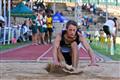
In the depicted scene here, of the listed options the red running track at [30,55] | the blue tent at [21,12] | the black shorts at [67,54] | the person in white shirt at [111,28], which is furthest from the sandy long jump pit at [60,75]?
the blue tent at [21,12]

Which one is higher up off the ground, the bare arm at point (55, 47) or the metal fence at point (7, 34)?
the bare arm at point (55, 47)

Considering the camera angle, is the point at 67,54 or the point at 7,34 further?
the point at 7,34

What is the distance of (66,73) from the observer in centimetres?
944

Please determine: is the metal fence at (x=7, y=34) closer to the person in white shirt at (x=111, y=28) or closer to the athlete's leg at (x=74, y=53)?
the person in white shirt at (x=111, y=28)

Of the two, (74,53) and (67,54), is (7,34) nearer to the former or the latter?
(67,54)

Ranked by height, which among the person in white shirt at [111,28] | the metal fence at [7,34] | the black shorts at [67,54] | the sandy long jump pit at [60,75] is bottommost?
the metal fence at [7,34]

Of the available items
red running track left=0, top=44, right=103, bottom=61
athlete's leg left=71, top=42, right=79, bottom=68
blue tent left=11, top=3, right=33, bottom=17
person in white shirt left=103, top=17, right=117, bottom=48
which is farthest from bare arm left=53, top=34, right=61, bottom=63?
blue tent left=11, top=3, right=33, bottom=17

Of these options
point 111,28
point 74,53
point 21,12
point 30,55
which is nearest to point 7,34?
point 21,12

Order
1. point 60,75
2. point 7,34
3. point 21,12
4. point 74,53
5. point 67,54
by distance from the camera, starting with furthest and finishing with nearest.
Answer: point 21,12, point 7,34, point 67,54, point 74,53, point 60,75

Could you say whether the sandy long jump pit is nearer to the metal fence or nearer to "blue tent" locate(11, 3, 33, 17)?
the metal fence

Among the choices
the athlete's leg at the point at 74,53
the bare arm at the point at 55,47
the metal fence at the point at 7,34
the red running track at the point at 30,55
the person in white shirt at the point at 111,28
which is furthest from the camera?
the metal fence at the point at 7,34

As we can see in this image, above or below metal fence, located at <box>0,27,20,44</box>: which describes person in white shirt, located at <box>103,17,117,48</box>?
above

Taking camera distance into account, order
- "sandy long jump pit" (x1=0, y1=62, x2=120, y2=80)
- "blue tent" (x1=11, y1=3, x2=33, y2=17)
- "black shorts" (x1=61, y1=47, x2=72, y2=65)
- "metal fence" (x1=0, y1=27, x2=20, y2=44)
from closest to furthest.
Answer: "sandy long jump pit" (x1=0, y1=62, x2=120, y2=80) → "black shorts" (x1=61, y1=47, x2=72, y2=65) → "metal fence" (x1=0, y1=27, x2=20, y2=44) → "blue tent" (x1=11, y1=3, x2=33, y2=17)

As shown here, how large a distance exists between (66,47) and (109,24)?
33.8 feet
